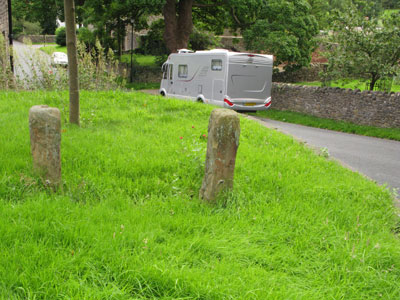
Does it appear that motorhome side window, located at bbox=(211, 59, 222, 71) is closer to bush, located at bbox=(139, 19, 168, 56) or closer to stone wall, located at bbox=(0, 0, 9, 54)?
stone wall, located at bbox=(0, 0, 9, 54)

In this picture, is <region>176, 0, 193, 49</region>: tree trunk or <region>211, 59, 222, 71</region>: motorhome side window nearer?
<region>211, 59, 222, 71</region>: motorhome side window

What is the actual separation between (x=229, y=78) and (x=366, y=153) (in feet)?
22.7

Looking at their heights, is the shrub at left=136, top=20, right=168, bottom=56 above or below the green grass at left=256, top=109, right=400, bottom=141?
above

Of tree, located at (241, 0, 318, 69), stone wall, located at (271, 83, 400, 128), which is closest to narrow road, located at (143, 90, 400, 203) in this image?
stone wall, located at (271, 83, 400, 128)

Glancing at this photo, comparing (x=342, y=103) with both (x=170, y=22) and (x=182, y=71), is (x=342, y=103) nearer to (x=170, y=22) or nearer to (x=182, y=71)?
(x=182, y=71)

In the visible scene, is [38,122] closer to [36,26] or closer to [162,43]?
[162,43]

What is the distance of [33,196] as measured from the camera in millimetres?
3812

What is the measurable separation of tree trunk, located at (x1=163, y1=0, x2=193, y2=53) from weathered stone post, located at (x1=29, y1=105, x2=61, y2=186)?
19.1 meters

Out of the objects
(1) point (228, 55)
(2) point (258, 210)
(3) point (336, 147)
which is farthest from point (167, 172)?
(1) point (228, 55)

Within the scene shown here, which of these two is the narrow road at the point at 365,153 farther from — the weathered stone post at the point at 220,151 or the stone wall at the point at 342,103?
the weathered stone post at the point at 220,151

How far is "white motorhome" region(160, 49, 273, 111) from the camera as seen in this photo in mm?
15305

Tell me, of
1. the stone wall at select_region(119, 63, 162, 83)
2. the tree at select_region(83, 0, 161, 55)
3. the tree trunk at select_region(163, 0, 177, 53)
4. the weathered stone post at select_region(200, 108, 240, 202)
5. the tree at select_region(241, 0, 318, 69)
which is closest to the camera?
the weathered stone post at select_region(200, 108, 240, 202)

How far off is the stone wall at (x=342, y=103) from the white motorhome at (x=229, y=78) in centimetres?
248

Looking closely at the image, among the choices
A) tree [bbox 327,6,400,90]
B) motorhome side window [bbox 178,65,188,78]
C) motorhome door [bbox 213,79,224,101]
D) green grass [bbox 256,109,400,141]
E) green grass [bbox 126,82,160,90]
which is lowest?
green grass [bbox 256,109,400,141]
